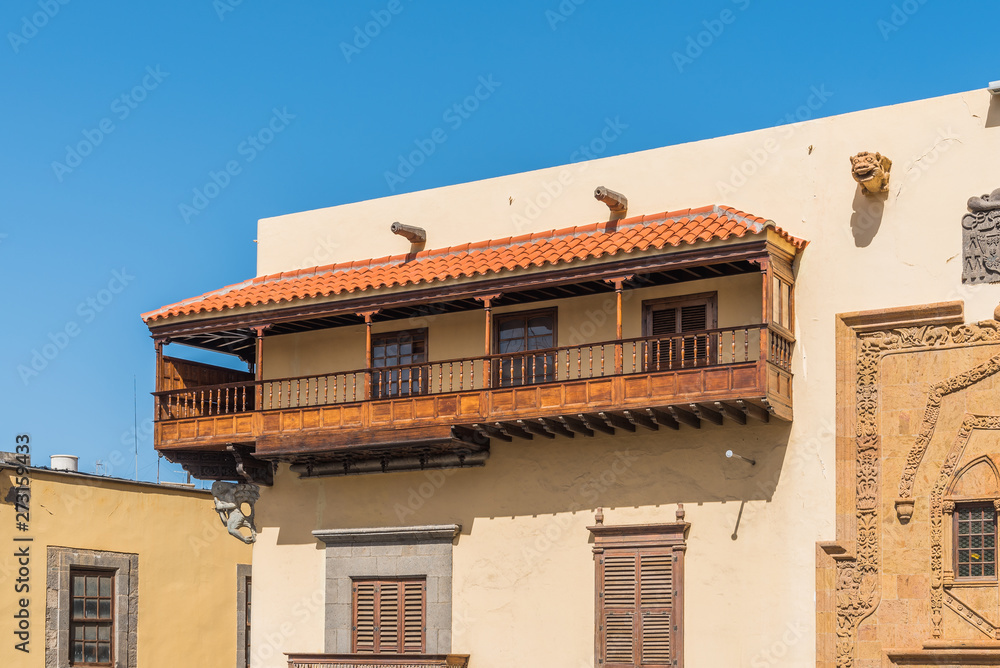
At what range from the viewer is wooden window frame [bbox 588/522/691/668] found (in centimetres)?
1831

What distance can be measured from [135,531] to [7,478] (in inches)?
104

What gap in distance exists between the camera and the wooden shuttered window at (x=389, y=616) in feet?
66.9

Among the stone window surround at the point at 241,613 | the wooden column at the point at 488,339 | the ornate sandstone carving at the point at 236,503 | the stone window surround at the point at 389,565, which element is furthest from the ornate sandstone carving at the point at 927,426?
the stone window surround at the point at 241,613

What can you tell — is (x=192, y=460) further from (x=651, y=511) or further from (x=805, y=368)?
(x=805, y=368)

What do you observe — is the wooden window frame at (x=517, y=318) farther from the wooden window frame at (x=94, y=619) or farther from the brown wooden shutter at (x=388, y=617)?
the wooden window frame at (x=94, y=619)

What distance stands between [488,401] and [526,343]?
4.46 feet

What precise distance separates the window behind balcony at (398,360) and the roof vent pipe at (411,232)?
1.36m

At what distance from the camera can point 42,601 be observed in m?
22.8

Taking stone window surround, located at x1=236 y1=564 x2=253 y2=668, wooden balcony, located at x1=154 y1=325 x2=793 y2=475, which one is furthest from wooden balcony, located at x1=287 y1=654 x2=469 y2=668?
stone window surround, located at x1=236 y1=564 x2=253 y2=668

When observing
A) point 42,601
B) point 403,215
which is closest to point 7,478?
point 42,601

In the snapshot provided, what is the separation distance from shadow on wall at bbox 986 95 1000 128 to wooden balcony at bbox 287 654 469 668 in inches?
359

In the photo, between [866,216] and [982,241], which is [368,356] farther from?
[982,241]

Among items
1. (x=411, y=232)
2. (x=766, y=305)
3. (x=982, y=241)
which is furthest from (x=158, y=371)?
(x=982, y=241)

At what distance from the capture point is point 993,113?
17625mm
